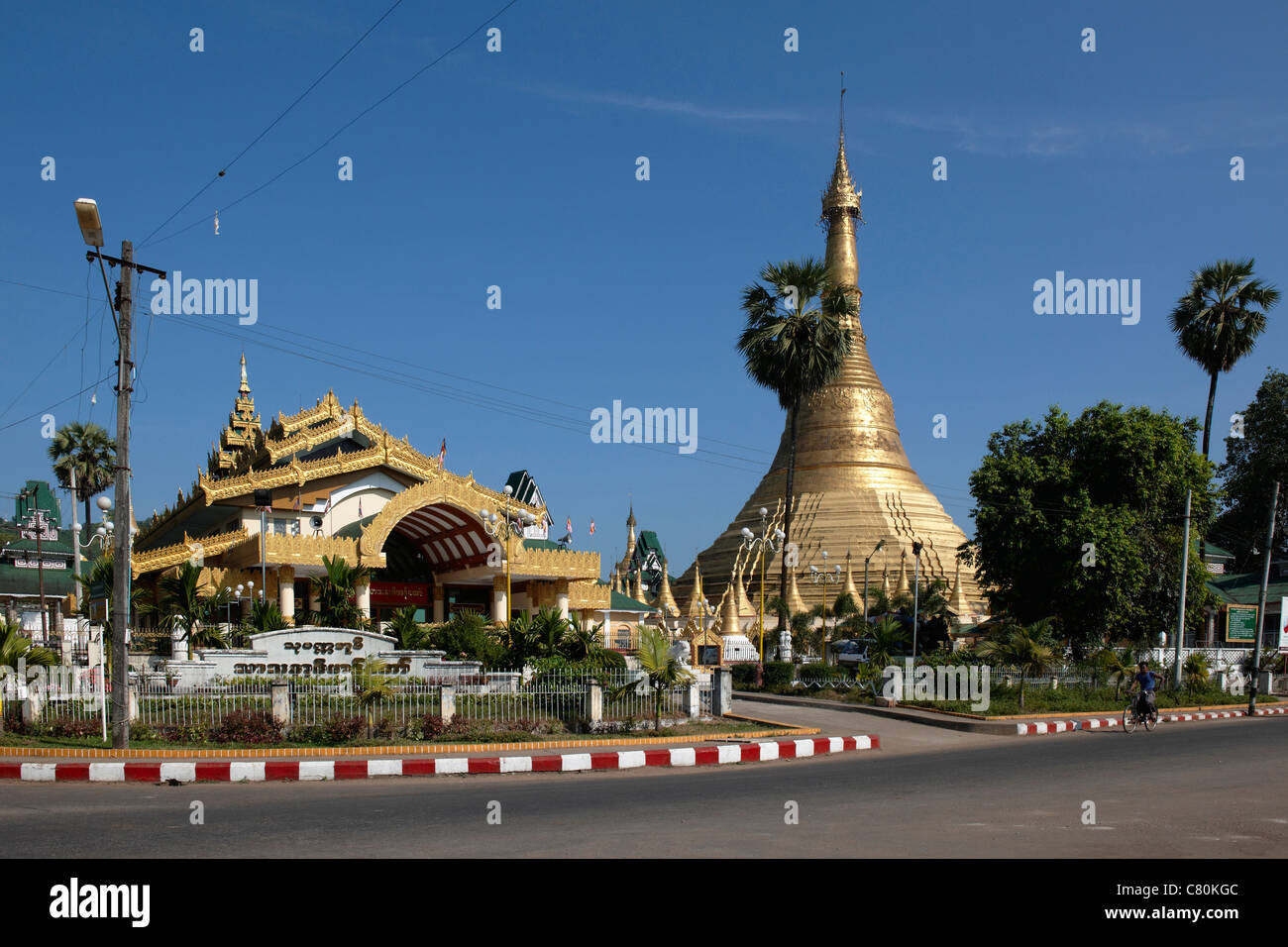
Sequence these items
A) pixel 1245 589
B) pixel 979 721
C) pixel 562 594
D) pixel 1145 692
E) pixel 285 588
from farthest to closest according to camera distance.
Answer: pixel 1245 589, pixel 562 594, pixel 285 588, pixel 979 721, pixel 1145 692

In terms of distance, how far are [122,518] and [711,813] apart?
942cm

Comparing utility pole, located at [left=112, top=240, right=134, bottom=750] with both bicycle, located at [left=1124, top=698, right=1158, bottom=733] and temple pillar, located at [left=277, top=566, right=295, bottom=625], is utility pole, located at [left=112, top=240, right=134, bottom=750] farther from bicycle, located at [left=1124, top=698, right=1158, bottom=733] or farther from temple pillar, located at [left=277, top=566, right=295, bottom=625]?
temple pillar, located at [left=277, top=566, right=295, bottom=625]

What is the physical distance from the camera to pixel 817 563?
56.7 metres

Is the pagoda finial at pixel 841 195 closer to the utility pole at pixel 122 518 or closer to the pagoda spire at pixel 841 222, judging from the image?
the pagoda spire at pixel 841 222

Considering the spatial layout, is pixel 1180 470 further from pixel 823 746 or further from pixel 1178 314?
pixel 823 746

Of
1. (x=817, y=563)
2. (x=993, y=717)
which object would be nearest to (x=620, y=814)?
(x=993, y=717)

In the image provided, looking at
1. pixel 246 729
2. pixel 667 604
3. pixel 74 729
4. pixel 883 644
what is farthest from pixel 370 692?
pixel 667 604

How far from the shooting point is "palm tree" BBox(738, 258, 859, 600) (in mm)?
30578

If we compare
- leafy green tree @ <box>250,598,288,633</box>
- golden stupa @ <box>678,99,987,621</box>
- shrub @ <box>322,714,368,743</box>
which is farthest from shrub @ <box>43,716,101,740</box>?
golden stupa @ <box>678,99,987,621</box>

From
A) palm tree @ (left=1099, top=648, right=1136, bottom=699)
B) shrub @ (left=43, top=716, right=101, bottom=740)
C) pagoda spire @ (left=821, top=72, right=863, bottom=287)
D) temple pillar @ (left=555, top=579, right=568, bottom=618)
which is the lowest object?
palm tree @ (left=1099, top=648, right=1136, bottom=699)

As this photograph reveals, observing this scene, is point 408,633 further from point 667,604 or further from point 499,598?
point 667,604

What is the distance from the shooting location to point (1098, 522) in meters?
33.5

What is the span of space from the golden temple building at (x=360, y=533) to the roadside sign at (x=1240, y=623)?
23.5m

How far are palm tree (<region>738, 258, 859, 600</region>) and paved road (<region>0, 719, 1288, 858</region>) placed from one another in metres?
17.2
